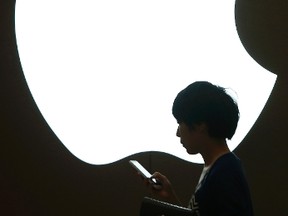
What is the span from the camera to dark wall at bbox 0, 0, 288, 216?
138cm

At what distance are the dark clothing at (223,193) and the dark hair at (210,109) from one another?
7 cm

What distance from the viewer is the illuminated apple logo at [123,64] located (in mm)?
1351

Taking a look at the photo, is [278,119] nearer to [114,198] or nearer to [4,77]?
[114,198]

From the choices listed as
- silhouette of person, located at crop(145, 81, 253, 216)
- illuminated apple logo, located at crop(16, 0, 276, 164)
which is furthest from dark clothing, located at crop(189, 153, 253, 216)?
illuminated apple logo, located at crop(16, 0, 276, 164)

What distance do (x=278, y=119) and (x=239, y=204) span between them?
1.79 feet

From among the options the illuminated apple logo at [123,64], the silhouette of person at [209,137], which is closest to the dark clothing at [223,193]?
the silhouette of person at [209,137]

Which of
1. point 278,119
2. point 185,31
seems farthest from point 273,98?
point 185,31

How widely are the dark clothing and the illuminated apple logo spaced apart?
1.46 ft

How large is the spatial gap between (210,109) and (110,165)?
48cm

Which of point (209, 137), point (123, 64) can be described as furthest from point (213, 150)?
point (123, 64)

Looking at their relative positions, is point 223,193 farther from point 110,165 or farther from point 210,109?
point 110,165

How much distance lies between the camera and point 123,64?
136cm

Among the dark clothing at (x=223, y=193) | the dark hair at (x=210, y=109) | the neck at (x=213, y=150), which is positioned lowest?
the dark clothing at (x=223, y=193)

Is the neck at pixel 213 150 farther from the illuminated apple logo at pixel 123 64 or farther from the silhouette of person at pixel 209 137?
the illuminated apple logo at pixel 123 64
